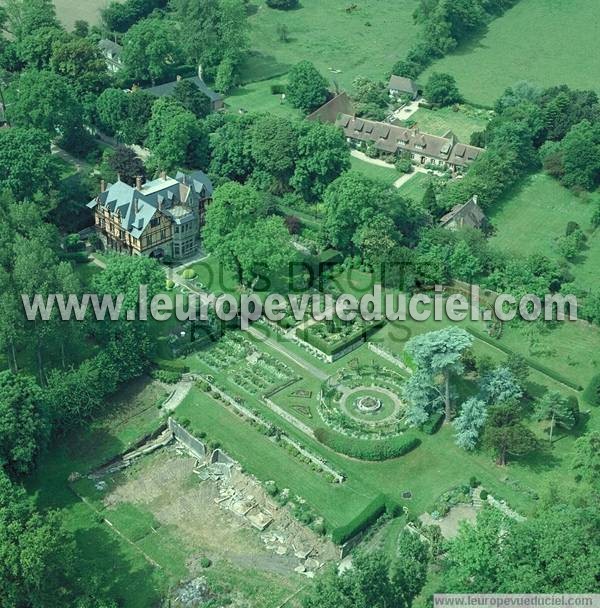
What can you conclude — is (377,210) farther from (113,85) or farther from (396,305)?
(113,85)

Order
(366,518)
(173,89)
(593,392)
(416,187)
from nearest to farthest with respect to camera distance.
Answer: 1. (366,518)
2. (593,392)
3. (416,187)
4. (173,89)

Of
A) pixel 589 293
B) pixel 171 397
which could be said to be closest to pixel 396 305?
pixel 589 293

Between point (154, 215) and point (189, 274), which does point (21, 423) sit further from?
point (154, 215)

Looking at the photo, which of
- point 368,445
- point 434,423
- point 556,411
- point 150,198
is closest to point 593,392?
point 556,411

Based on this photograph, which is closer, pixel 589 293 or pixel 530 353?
pixel 530 353

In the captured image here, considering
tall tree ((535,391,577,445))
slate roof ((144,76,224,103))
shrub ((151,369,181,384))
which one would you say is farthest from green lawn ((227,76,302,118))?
tall tree ((535,391,577,445))
